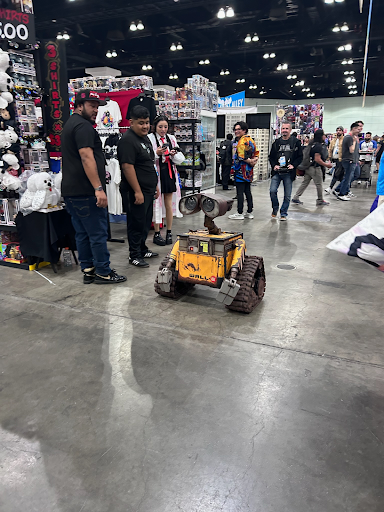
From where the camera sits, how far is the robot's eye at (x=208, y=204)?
2.95 meters

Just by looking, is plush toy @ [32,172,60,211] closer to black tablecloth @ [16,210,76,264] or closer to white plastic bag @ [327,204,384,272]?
black tablecloth @ [16,210,76,264]

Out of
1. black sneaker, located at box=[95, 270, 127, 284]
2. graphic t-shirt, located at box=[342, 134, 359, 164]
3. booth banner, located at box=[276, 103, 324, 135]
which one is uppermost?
booth banner, located at box=[276, 103, 324, 135]

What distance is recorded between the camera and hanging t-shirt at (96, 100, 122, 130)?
5891mm

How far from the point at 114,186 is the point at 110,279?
2.43 m

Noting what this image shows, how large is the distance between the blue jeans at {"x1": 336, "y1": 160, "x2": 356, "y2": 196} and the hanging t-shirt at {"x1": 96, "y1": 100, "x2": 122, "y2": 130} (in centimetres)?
541

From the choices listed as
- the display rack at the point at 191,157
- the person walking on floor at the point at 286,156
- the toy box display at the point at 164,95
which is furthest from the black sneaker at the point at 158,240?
the toy box display at the point at 164,95

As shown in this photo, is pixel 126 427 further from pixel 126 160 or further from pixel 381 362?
pixel 126 160

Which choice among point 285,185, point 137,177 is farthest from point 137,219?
point 285,185

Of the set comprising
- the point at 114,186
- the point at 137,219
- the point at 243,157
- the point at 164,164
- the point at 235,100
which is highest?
the point at 235,100

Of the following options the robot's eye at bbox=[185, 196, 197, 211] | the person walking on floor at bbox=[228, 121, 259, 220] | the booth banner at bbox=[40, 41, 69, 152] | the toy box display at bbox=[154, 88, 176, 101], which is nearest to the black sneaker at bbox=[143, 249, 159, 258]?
the robot's eye at bbox=[185, 196, 197, 211]

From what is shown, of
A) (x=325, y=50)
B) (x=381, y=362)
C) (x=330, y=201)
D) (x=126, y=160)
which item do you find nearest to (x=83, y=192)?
(x=126, y=160)

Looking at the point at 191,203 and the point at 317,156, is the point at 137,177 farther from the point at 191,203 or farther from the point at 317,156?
the point at 317,156

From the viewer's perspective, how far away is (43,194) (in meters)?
3.74

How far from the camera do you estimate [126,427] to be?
70.1 inches
